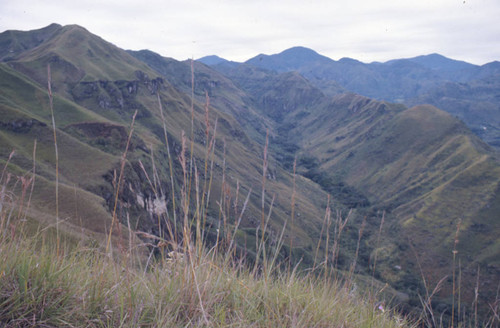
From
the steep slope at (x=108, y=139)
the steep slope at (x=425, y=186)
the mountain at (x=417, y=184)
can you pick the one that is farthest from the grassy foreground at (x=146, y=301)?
the steep slope at (x=425, y=186)

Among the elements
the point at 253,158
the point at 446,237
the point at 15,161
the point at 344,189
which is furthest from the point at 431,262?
the point at 15,161

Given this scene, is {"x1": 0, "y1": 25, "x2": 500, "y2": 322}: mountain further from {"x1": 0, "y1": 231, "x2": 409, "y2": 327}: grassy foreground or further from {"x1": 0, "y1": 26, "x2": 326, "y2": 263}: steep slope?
{"x1": 0, "y1": 231, "x2": 409, "y2": 327}: grassy foreground

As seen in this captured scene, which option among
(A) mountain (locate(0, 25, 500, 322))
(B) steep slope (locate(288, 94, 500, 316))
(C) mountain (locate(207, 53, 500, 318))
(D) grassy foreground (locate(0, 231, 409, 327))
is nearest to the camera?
(D) grassy foreground (locate(0, 231, 409, 327))

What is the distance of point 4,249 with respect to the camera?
2818 millimetres

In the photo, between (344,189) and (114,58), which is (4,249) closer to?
(344,189)

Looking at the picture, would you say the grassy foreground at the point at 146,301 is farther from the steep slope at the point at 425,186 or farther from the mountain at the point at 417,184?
the steep slope at the point at 425,186

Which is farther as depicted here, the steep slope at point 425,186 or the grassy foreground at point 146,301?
the steep slope at point 425,186

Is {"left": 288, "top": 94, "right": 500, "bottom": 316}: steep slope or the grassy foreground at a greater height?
the grassy foreground

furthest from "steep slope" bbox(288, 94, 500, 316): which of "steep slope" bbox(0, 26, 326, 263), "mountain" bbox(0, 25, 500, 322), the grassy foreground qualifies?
the grassy foreground

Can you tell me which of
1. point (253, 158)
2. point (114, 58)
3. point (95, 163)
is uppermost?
point (114, 58)

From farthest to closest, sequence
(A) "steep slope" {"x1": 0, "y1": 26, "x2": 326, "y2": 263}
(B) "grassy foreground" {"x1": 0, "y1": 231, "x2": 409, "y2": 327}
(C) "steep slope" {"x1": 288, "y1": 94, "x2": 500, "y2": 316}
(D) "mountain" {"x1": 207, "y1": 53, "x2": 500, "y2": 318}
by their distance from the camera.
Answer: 1. (D) "mountain" {"x1": 207, "y1": 53, "x2": 500, "y2": 318}
2. (C) "steep slope" {"x1": 288, "y1": 94, "x2": 500, "y2": 316}
3. (A) "steep slope" {"x1": 0, "y1": 26, "x2": 326, "y2": 263}
4. (B) "grassy foreground" {"x1": 0, "y1": 231, "x2": 409, "y2": 327}

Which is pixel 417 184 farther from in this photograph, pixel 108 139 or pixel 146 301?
pixel 146 301

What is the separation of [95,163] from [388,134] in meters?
160

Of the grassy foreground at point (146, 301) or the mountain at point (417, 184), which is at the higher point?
the grassy foreground at point (146, 301)
